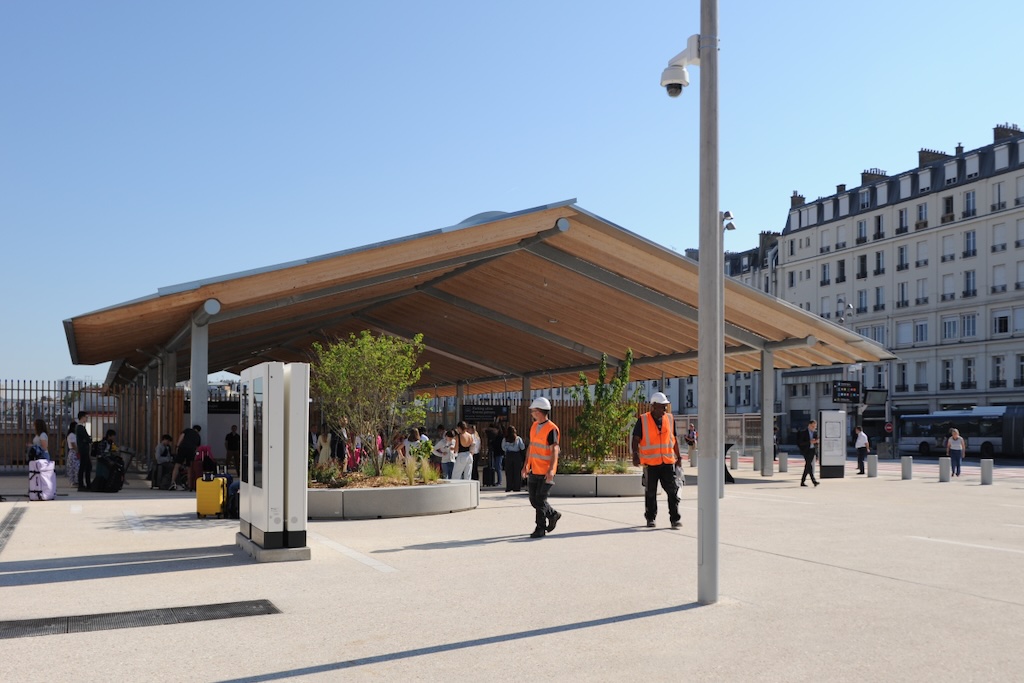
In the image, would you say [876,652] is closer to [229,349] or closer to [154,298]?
[154,298]

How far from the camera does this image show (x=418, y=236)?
19.8m

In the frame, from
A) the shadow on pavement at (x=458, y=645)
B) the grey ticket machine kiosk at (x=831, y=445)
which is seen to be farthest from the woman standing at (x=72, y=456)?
the grey ticket machine kiosk at (x=831, y=445)

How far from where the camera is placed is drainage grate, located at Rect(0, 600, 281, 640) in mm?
6934

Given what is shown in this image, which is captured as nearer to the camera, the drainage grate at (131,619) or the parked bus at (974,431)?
the drainage grate at (131,619)

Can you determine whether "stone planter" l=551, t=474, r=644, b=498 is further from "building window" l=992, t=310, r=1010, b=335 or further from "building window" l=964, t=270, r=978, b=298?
"building window" l=964, t=270, r=978, b=298

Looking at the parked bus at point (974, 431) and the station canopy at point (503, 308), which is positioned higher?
the station canopy at point (503, 308)

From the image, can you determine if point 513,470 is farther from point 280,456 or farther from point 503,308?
point 280,456

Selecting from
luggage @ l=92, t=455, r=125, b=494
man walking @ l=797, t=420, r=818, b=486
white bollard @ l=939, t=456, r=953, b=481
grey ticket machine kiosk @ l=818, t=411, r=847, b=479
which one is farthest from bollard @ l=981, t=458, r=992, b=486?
luggage @ l=92, t=455, r=125, b=494

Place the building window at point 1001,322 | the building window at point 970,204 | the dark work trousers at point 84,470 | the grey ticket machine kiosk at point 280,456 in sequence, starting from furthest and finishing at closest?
the building window at point 970,204
the building window at point 1001,322
the dark work trousers at point 84,470
the grey ticket machine kiosk at point 280,456

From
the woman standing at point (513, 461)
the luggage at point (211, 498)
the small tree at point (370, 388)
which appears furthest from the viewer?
the woman standing at point (513, 461)

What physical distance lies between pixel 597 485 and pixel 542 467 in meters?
6.86

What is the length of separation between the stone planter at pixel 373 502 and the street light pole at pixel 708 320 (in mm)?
7748

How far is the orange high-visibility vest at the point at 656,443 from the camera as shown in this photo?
13312mm

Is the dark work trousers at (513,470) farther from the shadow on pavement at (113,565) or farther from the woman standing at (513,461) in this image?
the shadow on pavement at (113,565)
